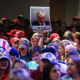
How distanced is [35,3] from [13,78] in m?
9.15

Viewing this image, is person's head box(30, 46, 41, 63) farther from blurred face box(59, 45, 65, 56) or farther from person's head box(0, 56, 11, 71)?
person's head box(0, 56, 11, 71)

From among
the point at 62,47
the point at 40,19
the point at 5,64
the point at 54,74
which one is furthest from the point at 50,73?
the point at 40,19

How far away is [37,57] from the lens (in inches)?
226

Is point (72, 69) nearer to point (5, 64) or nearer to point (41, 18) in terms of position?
point (5, 64)

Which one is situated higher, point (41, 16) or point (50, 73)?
point (41, 16)

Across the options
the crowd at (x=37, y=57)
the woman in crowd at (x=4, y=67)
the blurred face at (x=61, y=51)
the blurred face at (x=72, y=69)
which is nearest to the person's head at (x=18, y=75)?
the crowd at (x=37, y=57)

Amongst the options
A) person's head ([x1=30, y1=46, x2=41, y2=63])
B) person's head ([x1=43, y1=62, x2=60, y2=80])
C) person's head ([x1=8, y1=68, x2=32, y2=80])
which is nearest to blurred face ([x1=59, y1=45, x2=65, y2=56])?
person's head ([x1=30, y1=46, x2=41, y2=63])

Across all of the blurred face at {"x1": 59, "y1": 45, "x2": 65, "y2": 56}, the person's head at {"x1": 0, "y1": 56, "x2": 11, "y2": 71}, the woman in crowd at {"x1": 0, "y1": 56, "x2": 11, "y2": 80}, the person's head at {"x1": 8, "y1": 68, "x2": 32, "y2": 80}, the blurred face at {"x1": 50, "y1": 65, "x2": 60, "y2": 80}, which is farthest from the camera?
the blurred face at {"x1": 59, "y1": 45, "x2": 65, "y2": 56}

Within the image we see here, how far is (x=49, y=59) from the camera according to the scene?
4.75 metres

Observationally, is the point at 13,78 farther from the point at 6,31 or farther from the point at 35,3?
the point at 35,3

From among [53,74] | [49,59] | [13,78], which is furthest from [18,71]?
[49,59]

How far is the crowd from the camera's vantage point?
159 inches

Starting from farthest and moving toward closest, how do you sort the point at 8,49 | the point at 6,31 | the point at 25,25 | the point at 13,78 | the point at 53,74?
the point at 25,25
the point at 6,31
the point at 8,49
the point at 53,74
the point at 13,78

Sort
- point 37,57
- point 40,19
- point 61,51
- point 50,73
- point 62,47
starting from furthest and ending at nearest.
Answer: point 40,19 → point 62,47 → point 61,51 → point 37,57 → point 50,73
